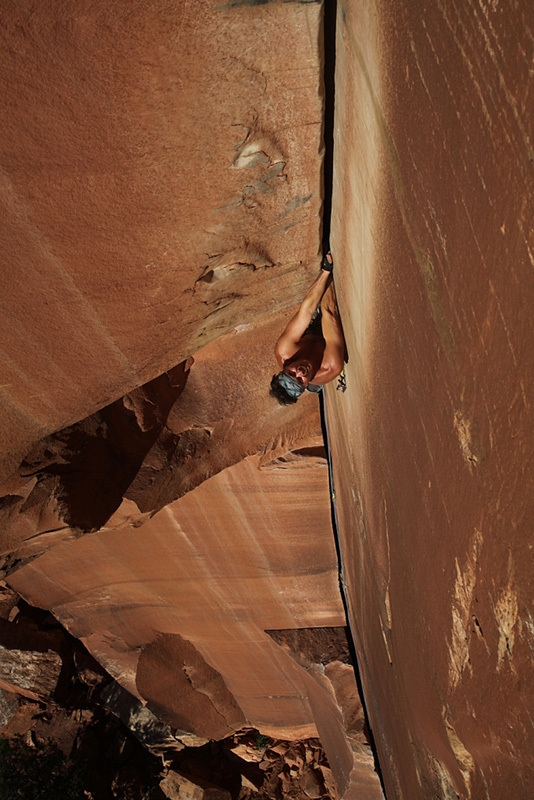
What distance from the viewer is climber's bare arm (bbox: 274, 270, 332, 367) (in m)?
2.96

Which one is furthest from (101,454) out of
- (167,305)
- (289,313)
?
(289,313)

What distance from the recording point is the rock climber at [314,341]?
2.95m

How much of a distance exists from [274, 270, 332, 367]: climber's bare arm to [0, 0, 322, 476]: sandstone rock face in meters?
0.12

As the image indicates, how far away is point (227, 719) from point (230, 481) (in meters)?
5.00

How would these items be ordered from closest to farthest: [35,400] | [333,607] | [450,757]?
1. [450,757]
2. [35,400]
3. [333,607]

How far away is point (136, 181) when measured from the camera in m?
1.94

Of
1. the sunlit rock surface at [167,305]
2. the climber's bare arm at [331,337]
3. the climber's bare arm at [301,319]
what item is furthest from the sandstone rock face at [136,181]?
the climber's bare arm at [331,337]

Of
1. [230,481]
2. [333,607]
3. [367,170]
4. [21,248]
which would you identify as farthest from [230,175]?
[333,607]

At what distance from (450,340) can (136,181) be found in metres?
1.30

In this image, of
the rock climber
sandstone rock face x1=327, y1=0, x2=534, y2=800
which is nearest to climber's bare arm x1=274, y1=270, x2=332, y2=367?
the rock climber

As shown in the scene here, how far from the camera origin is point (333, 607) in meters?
4.96

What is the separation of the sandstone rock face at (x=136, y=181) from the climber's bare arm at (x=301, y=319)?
121 mm

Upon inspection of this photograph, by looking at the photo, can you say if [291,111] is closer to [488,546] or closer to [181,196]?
[181,196]

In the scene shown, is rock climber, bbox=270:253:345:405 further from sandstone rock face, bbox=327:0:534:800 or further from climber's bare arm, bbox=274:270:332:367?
sandstone rock face, bbox=327:0:534:800
